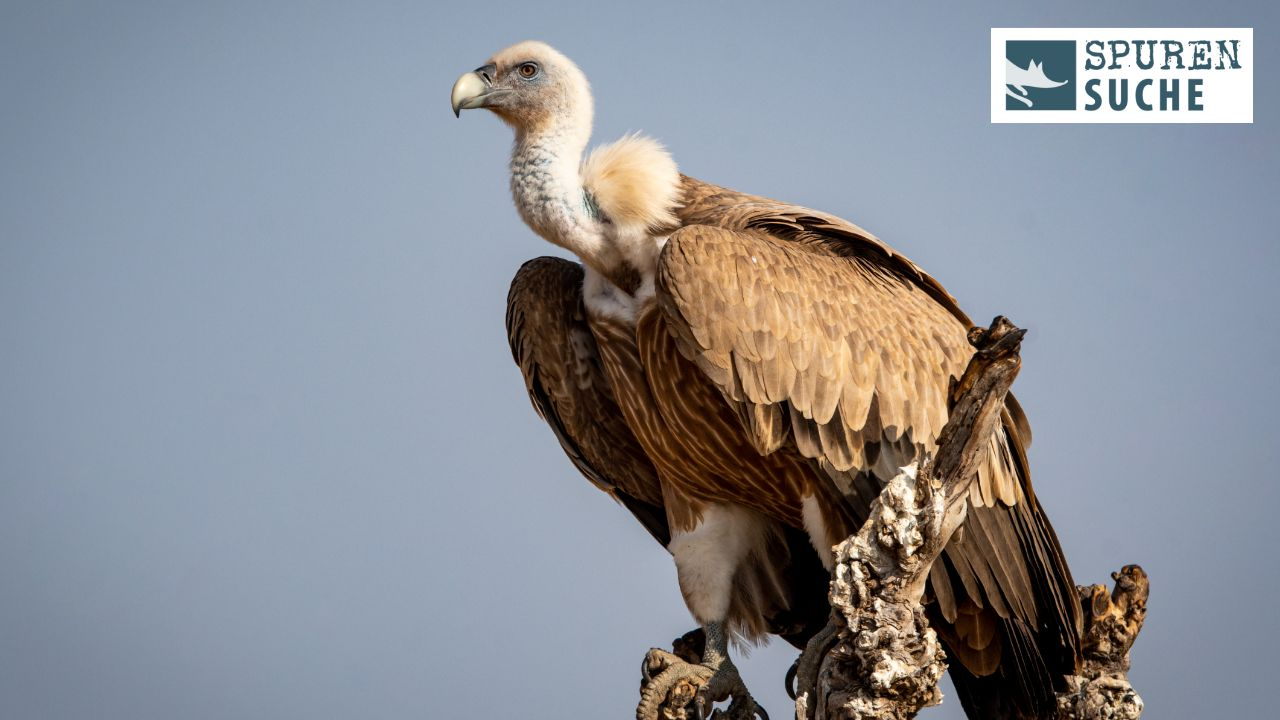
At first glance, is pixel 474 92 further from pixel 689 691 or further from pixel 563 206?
pixel 689 691

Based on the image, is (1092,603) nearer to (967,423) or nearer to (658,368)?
(967,423)

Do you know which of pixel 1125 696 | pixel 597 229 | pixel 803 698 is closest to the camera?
pixel 803 698

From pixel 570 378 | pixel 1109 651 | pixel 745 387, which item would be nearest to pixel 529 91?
pixel 570 378

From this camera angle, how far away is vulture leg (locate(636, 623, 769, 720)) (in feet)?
19.5

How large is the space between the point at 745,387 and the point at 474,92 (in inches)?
72.3

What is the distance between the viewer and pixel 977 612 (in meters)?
5.60

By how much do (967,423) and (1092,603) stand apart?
4.84ft

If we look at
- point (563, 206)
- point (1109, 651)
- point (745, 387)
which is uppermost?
point (563, 206)

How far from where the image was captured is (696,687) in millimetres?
6004

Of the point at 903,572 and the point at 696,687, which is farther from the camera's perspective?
the point at 696,687

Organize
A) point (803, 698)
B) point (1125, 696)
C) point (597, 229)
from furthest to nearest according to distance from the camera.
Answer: point (597, 229), point (1125, 696), point (803, 698)

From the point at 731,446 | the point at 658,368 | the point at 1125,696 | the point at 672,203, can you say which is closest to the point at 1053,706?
the point at 1125,696

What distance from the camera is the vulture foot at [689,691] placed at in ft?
19.5

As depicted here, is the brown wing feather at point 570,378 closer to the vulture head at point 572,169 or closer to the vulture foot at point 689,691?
the vulture head at point 572,169
